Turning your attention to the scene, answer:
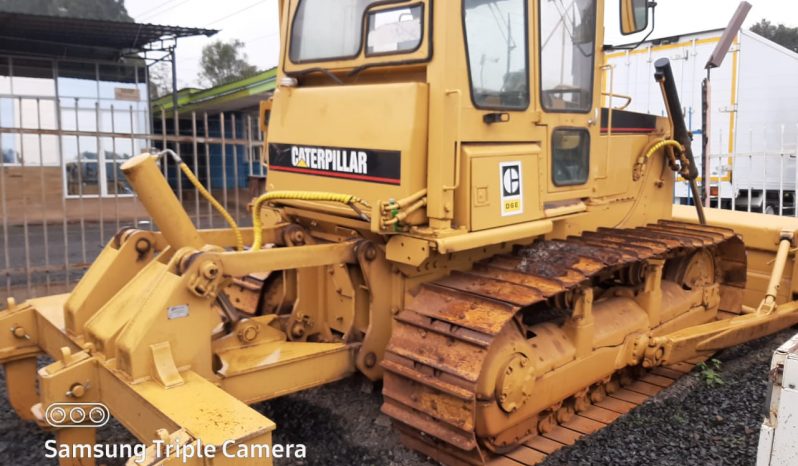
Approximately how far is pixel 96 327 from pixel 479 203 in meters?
2.05

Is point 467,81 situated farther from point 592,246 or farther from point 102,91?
point 102,91

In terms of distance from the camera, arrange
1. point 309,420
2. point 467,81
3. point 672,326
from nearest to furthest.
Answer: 1. point 467,81
2. point 309,420
3. point 672,326

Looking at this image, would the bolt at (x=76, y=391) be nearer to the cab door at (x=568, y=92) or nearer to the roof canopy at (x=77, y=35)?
the cab door at (x=568, y=92)

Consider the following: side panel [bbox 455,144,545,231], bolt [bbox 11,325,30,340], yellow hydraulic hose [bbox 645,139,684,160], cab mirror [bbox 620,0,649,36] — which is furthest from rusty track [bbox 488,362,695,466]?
bolt [bbox 11,325,30,340]

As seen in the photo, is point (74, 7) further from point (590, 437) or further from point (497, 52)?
point (590, 437)

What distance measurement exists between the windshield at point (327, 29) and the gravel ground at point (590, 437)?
2.07 m

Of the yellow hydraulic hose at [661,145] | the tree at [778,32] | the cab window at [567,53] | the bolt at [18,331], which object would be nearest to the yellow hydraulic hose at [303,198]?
the cab window at [567,53]

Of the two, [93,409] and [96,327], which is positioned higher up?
[96,327]

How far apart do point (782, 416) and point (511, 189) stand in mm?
1795

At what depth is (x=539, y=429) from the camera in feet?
13.3

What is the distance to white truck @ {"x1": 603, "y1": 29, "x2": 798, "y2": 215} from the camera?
11.2 m

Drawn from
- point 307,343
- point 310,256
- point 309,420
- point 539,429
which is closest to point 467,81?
point 310,256

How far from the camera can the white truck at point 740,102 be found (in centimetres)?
1116

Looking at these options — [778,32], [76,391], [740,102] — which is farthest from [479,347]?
[778,32]
